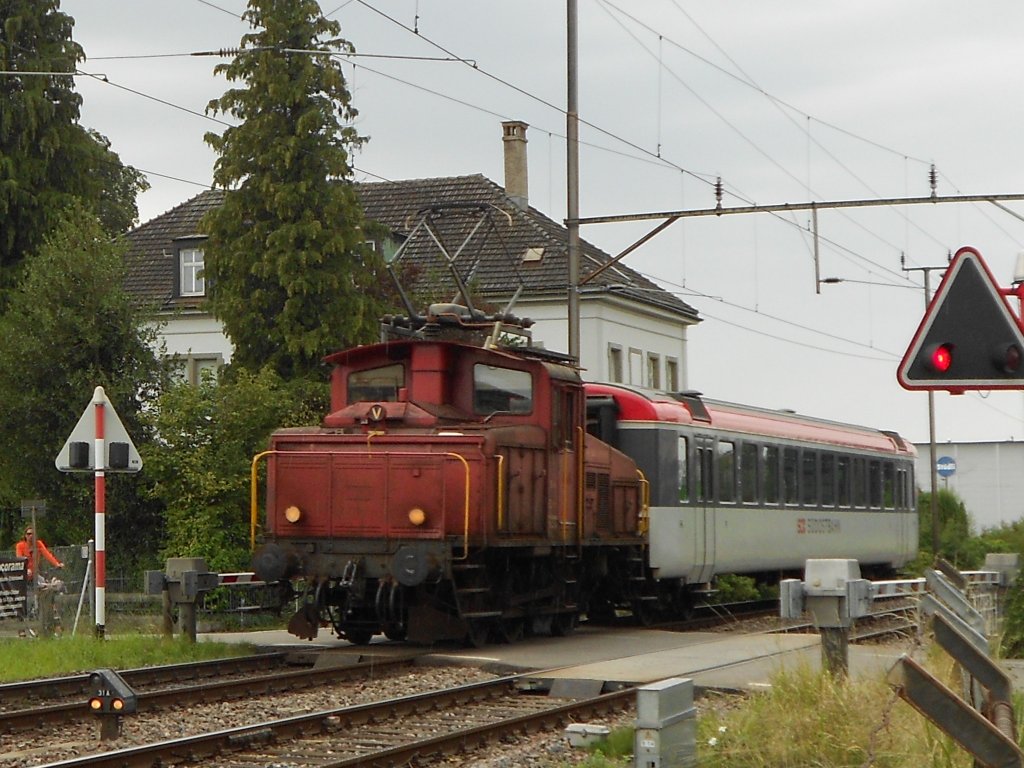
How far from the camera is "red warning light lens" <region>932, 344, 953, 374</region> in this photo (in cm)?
839

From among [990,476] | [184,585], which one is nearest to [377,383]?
[184,585]

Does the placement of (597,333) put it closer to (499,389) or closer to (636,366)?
(636,366)

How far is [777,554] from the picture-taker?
25.1 meters

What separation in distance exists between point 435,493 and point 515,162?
36.1 metres

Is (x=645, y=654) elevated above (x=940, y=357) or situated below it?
below

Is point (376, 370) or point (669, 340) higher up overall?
point (669, 340)

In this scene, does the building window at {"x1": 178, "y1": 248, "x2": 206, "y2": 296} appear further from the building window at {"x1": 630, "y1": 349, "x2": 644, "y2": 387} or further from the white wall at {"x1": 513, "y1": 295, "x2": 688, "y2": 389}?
the building window at {"x1": 630, "y1": 349, "x2": 644, "y2": 387}

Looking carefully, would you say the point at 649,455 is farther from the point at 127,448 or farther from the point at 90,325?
the point at 90,325

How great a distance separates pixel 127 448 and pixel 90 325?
10.1m

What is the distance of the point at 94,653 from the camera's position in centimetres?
1705

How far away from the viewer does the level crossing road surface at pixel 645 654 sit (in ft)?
41.7

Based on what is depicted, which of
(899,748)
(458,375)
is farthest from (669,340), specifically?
(899,748)

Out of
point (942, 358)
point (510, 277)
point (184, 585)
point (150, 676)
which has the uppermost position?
point (510, 277)

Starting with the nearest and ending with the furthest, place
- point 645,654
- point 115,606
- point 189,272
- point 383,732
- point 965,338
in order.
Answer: point 965,338 < point 383,732 < point 645,654 < point 115,606 < point 189,272
